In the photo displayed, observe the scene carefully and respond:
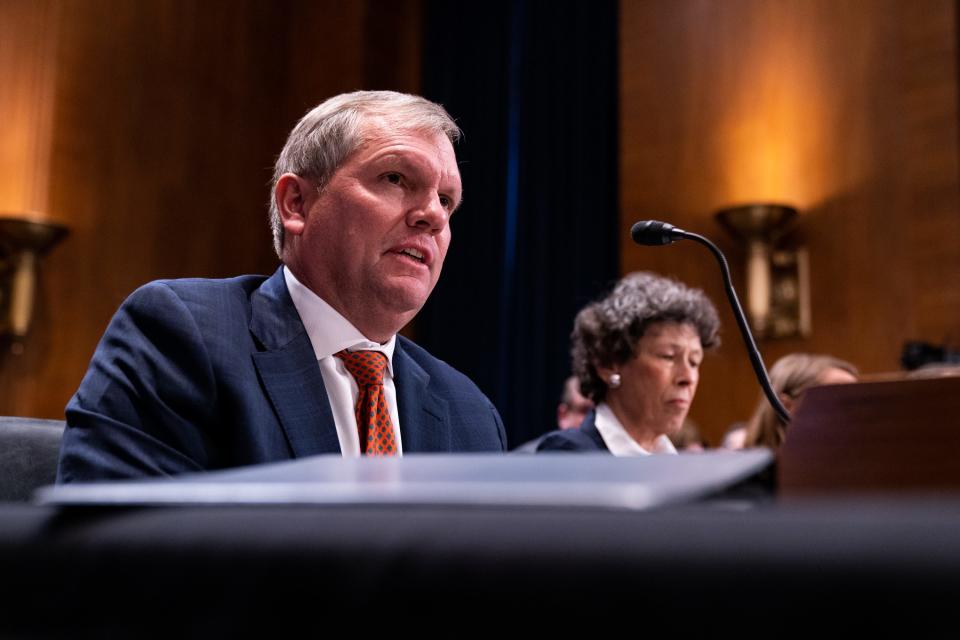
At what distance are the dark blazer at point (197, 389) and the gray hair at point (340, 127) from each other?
10.9 inches

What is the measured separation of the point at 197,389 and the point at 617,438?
2.07 metres

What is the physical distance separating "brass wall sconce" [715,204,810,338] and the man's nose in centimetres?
329

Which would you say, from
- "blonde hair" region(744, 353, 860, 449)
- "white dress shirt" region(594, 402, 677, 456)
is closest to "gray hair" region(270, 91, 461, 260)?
"white dress shirt" region(594, 402, 677, 456)

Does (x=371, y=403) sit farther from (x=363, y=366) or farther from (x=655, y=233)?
(x=655, y=233)

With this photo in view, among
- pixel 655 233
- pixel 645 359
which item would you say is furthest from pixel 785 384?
pixel 655 233

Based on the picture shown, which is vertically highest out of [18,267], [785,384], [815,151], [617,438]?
[815,151]

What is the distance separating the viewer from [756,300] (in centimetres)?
475

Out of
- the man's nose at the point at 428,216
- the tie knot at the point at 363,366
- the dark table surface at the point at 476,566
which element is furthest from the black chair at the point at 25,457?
the dark table surface at the point at 476,566

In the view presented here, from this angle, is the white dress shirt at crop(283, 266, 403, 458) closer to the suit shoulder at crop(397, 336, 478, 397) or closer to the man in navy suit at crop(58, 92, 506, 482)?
the man in navy suit at crop(58, 92, 506, 482)

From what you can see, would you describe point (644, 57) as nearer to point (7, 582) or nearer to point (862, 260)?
point (862, 260)

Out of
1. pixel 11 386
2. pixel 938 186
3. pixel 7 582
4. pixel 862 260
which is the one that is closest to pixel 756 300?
pixel 862 260

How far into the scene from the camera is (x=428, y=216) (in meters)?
1.73

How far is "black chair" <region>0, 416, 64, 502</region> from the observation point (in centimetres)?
134

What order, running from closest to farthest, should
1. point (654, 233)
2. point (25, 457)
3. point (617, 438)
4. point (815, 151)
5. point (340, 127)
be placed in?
point (25, 457) → point (654, 233) → point (340, 127) → point (617, 438) → point (815, 151)
